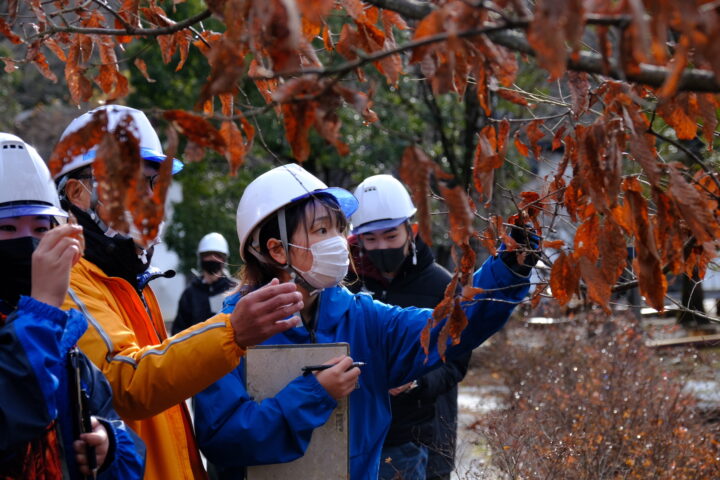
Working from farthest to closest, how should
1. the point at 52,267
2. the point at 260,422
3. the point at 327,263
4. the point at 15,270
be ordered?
1. the point at 327,263
2. the point at 260,422
3. the point at 15,270
4. the point at 52,267

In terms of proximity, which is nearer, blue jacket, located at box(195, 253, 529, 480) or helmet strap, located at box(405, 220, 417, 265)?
blue jacket, located at box(195, 253, 529, 480)

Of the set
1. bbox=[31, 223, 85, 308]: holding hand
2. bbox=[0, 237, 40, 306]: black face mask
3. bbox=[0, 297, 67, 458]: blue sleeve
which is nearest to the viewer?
bbox=[0, 297, 67, 458]: blue sleeve

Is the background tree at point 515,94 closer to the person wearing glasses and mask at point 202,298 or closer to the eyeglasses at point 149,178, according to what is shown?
the eyeglasses at point 149,178

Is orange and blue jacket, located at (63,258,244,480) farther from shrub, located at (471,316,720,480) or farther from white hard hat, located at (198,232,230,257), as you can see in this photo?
white hard hat, located at (198,232,230,257)

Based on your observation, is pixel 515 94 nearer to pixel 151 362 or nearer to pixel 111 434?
pixel 151 362

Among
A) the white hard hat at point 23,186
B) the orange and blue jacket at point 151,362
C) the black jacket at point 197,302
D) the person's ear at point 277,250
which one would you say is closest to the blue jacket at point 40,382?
the orange and blue jacket at point 151,362

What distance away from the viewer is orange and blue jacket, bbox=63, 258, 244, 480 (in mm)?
2797

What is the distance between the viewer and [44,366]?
7.98 ft

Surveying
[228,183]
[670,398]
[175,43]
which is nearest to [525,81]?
[228,183]

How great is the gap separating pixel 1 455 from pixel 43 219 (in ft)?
2.47

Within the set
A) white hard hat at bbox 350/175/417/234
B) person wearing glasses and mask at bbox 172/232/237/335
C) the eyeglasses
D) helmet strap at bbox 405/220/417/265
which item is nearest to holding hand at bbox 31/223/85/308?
the eyeglasses

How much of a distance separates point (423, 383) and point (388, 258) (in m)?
0.81

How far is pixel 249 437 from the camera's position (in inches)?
119

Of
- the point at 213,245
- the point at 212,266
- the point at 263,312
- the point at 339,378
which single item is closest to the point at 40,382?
the point at 263,312
